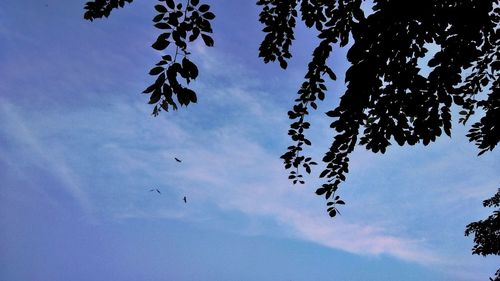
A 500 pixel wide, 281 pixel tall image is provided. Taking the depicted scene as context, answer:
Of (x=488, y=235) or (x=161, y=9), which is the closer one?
(x=161, y=9)

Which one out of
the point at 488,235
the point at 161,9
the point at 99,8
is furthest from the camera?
the point at 488,235

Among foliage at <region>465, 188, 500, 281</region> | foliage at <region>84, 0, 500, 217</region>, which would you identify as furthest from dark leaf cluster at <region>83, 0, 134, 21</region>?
foliage at <region>465, 188, 500, 281</region>

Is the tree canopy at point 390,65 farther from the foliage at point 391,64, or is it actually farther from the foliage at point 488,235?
the foliage at point 488,235

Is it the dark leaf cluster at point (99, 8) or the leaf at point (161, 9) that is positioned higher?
the dark leaf cluster at point (99, 8)

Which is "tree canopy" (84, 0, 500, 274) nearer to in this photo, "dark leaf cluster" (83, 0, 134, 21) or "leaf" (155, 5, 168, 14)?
"leaf" (155, 5, 168, 14)

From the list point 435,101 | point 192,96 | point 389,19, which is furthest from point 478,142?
point 192,96

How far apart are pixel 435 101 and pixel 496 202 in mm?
11133

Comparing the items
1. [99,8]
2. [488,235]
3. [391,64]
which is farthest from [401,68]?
[488,235]

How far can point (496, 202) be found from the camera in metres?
11.8

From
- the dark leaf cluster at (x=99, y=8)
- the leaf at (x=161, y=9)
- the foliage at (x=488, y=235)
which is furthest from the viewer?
the foliage at (x=488, y=235)

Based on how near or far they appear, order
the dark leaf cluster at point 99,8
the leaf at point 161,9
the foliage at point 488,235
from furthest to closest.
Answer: the foliage at point 488,235
the dark leaf cluster at point 99,8
the leaf at point 161,9

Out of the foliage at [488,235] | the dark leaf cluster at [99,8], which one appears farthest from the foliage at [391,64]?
the foliage at [488,235]

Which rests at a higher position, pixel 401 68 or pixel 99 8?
pixel 99 8

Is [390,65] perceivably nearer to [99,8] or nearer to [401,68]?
[401,68]
